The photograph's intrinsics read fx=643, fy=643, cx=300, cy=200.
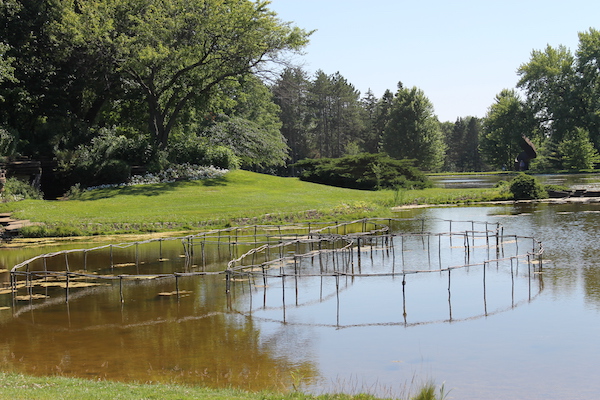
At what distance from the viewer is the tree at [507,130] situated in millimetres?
90300

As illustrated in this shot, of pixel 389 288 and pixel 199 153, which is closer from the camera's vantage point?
pixel 389 288

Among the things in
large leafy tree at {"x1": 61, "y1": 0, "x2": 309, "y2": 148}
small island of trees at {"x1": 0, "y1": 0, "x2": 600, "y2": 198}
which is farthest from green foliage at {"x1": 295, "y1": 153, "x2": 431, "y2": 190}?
Answer: large leafy tree at {"x1": 61, "y1": 0, "x2": 309, "y2": 148}

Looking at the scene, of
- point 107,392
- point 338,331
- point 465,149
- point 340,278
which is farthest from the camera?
point 465,149

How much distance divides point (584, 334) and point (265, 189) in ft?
114

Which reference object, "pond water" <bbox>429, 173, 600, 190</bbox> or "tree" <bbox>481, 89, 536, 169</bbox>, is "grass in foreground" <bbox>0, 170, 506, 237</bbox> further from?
"tree" <bbox>481, 89, 536, 169</bbox>

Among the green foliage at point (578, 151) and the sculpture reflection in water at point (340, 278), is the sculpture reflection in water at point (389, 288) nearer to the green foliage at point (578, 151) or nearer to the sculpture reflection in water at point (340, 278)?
the sculpture reflection in water at point (340, 278)

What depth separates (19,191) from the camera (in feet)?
127

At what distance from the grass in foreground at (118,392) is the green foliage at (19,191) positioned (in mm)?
28860

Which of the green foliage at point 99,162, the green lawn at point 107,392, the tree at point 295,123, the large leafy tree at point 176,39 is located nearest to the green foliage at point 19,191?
the green foliage at point 99,162

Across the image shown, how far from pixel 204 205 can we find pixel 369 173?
2195cm

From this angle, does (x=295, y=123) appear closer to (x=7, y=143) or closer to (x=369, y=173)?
(x=369, y=173)

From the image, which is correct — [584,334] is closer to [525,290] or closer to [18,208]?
[525,290]

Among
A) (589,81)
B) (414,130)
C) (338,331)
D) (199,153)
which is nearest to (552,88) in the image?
(589,81)

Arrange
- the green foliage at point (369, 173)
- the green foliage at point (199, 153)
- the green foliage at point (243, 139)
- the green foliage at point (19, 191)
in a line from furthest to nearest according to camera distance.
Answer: the green foliage at point (243, 139), the green foliage at point (369, 173), the green foliage at point (199, 153), the green foliage at point (19, 191)
